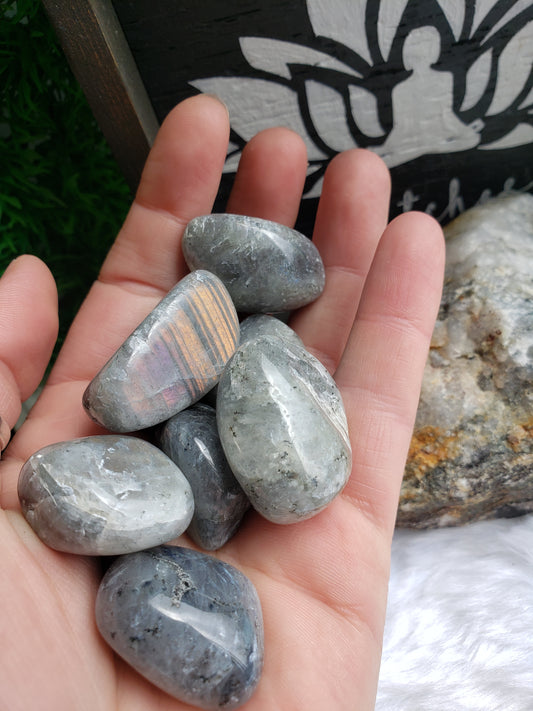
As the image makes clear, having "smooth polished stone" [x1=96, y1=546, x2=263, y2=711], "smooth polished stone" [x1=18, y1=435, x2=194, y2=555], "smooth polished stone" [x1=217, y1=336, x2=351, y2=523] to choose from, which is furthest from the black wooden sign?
"smooth polished stone" [x1=96, y1=546, x2=263, y2=711]

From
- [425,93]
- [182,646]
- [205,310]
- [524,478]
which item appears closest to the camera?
[182,646]

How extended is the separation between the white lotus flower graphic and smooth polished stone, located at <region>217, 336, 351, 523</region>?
50cm

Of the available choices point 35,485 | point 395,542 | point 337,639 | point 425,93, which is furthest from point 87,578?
point 425,93

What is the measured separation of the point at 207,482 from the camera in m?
0.73

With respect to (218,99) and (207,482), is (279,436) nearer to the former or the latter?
(207,482)

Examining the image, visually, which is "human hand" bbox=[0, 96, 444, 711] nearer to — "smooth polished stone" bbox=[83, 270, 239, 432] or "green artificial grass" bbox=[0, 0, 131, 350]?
"smooth polished stone" bbox=[83, 270, 239, 432]

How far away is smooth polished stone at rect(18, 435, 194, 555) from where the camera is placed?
2.06 ft

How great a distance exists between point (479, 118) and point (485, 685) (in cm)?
92

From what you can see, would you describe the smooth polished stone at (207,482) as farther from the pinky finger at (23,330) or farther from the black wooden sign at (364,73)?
the black wooden sign at (364,73)

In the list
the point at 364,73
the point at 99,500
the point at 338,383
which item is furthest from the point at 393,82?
the point at 99,500

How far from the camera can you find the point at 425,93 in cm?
104

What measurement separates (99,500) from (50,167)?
0.79 metres

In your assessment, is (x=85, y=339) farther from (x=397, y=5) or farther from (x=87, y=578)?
(x=397, y=5)

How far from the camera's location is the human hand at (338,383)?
609mm
